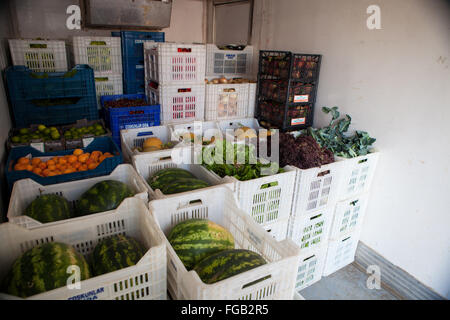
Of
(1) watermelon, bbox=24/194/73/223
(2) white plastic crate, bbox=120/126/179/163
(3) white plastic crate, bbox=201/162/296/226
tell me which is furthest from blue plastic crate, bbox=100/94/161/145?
(1) watermelon, bbox=24/194/73/223

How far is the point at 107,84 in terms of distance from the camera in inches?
134

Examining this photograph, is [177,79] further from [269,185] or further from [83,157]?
[269,185]

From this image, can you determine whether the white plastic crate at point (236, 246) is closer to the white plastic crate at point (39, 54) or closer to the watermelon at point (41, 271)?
the watermelon at point (41, 271)

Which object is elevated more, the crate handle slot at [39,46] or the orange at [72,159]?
the crate handle slot at [39,46]

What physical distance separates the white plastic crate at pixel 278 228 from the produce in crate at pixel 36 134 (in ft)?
6.10

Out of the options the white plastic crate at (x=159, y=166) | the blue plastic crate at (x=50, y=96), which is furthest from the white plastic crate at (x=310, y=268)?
the blue plastic crate at (x=50, y=96)

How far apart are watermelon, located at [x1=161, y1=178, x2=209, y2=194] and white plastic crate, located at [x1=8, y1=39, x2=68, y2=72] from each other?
2202 millimetres

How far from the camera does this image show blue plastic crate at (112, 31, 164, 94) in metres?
3.34

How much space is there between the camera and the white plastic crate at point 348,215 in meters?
2.52

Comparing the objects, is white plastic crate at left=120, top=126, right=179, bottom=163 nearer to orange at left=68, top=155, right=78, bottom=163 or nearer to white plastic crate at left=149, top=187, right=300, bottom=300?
orange at left=68, top=155, right=78, bottom=163

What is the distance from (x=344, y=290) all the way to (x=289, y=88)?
1876 mm

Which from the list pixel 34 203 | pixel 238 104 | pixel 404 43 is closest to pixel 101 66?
pixel 238 104

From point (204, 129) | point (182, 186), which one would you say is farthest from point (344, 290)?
point (204, 129)

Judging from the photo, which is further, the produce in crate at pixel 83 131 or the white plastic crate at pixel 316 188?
the produce in crate at pixel 83 131
